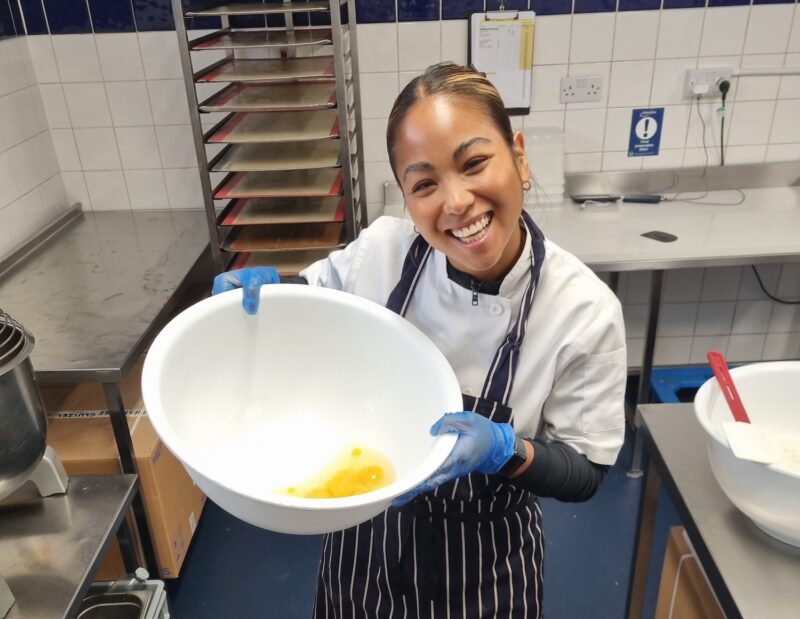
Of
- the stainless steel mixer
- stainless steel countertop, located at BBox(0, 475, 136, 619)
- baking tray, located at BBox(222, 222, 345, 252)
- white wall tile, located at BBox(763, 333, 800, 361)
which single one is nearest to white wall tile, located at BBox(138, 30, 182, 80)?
baking tray, located at BBox(222, 222, 345, 252)

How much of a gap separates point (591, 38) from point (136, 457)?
1.95m

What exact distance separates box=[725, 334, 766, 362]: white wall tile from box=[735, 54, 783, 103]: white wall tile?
0.98m

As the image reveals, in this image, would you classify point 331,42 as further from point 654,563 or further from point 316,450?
point 654,563

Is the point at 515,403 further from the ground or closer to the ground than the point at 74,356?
further from the ground

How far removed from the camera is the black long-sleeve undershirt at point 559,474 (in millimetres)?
993

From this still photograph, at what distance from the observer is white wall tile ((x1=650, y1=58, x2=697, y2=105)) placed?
7.70ft

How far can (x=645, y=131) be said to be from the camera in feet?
8.05

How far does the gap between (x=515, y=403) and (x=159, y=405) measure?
541 millimetres

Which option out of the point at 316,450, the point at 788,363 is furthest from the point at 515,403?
the point at 788,363

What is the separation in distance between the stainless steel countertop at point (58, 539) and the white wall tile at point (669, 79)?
208 cm

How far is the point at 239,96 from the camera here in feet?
6.66

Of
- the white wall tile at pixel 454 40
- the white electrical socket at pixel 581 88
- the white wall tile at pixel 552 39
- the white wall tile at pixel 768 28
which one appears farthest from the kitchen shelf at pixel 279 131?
the white wall tile at pixel 768 28

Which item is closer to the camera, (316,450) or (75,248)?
(316,450)

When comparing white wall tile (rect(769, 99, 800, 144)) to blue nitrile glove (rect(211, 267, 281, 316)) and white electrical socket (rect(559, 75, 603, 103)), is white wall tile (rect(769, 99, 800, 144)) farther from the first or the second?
blue nitrile glove (rect(211, 267, 281, 316))
